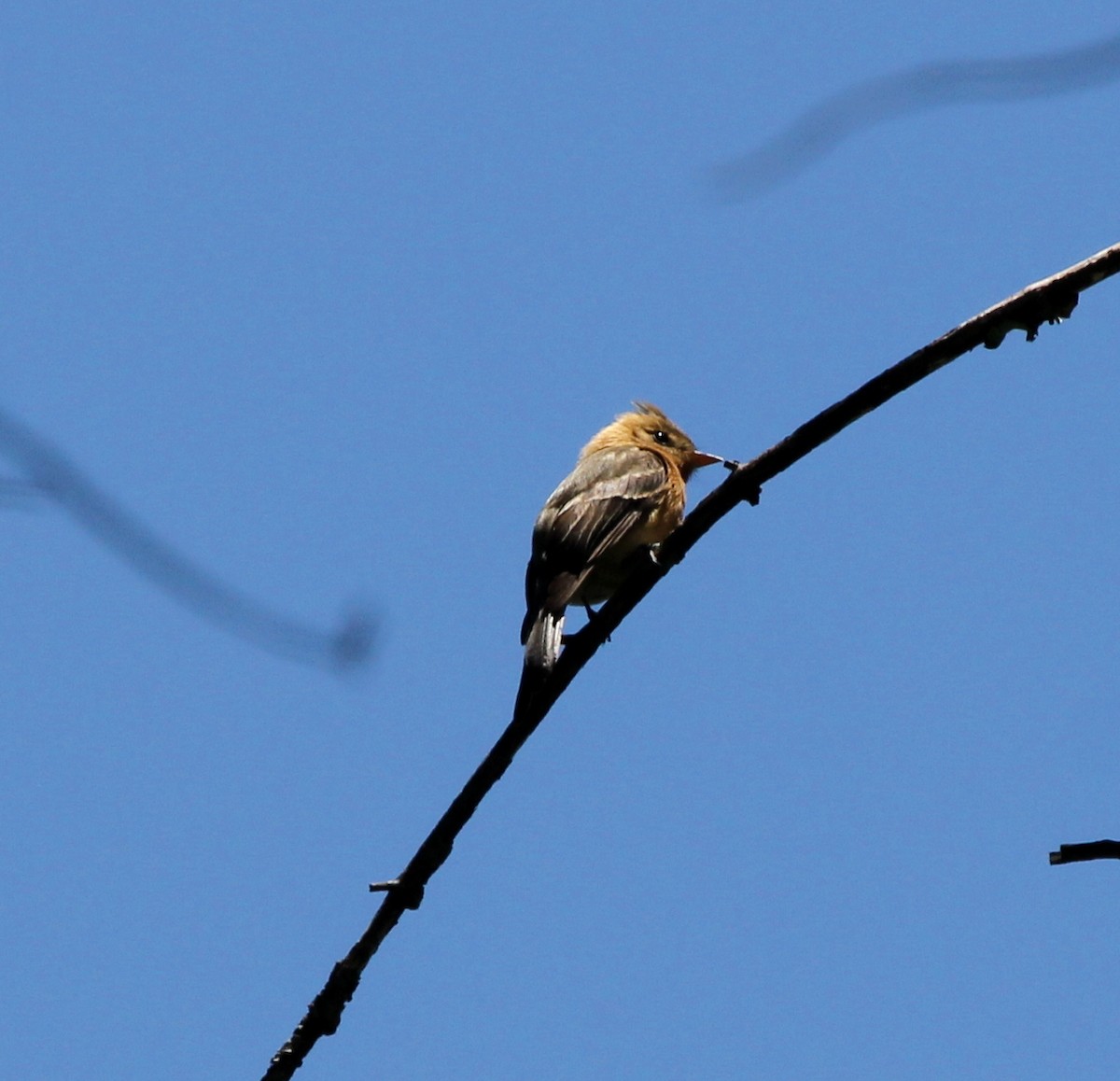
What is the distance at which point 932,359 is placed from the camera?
372 cm

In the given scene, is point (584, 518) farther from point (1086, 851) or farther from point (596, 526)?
point (1086, 851)

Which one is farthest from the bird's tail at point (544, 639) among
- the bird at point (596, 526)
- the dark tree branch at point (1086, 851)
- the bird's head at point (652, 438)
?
the dark tree branch at point (1086, 851)

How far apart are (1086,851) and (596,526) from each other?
17.5ft

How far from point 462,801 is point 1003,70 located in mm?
2245

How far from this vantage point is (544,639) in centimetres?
668

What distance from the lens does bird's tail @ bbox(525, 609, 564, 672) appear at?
635cm

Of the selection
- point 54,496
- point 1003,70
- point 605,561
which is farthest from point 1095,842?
point 605,561

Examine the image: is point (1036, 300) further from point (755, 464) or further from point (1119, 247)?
point (755, 464)

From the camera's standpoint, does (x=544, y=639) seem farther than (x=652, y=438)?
No

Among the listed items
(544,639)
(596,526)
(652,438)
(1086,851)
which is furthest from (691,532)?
(652,438)

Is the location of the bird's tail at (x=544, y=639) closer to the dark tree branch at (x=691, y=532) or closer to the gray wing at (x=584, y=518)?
the gray wing at (x=584, y=518)

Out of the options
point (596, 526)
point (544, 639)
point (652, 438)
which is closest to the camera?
point (544, 639)

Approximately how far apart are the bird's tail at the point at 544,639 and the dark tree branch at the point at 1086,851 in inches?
140

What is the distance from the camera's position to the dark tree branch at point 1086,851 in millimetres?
2670
